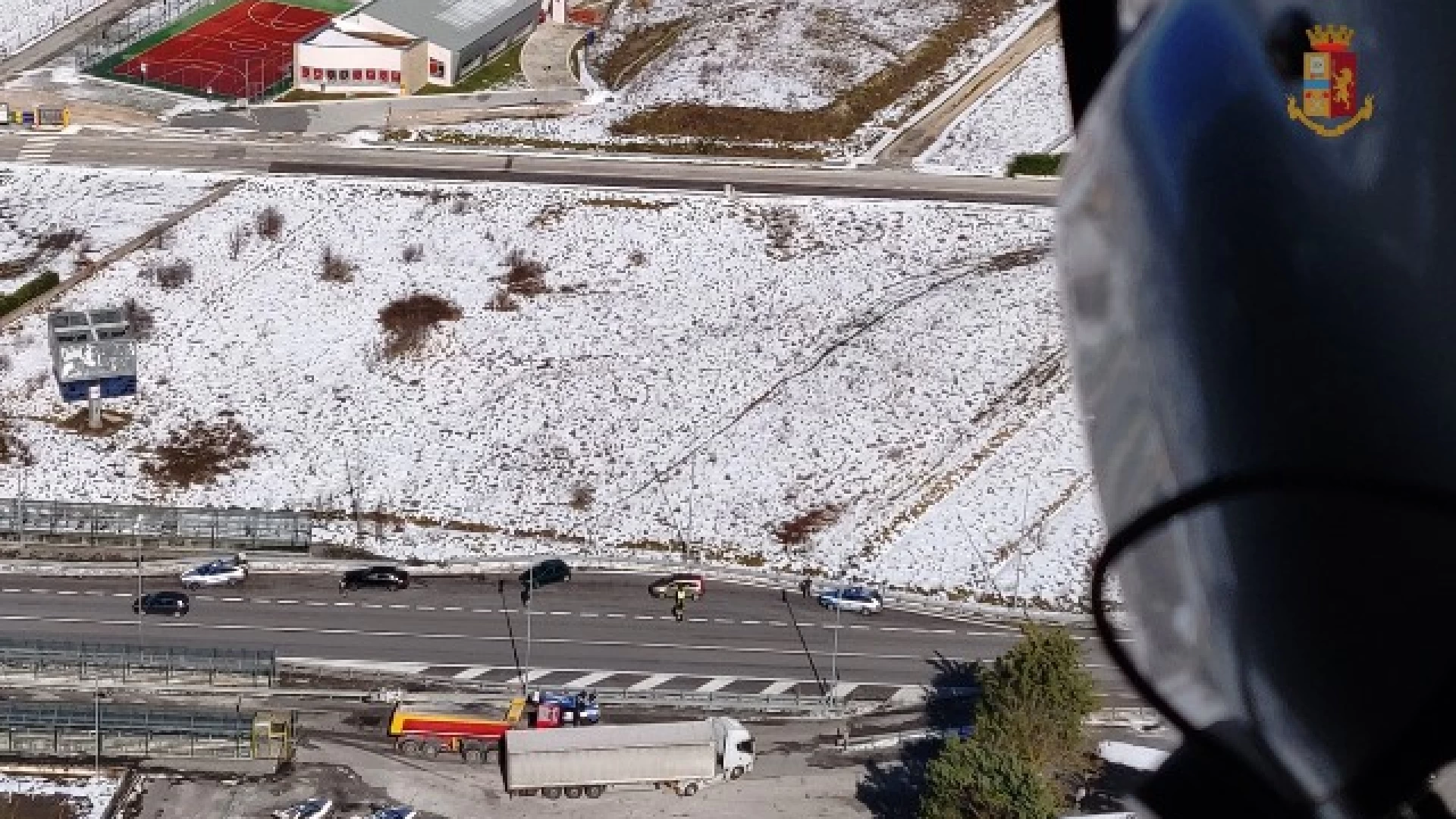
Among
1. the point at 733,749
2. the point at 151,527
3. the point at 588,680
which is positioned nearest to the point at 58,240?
the point at 151,527

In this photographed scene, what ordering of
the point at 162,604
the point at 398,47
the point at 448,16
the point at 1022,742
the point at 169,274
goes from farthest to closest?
the point at 448,16, the point at 398,47, the point at 169,274, the point at 162,604, the point at 1022,742

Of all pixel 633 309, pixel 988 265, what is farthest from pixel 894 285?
pixel 633 309

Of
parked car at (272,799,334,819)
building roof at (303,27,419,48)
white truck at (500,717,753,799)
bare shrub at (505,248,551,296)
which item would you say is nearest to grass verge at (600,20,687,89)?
building roof at (303,27,419,48)

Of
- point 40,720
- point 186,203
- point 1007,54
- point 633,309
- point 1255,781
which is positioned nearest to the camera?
point 1255,781

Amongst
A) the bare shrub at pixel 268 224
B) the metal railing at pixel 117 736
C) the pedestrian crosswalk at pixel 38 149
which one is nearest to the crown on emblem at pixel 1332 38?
the metal railing at pixel 117 736

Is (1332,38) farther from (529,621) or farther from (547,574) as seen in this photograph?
(547,574)

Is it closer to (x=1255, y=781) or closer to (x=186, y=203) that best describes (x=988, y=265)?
(x=186, y=203)
